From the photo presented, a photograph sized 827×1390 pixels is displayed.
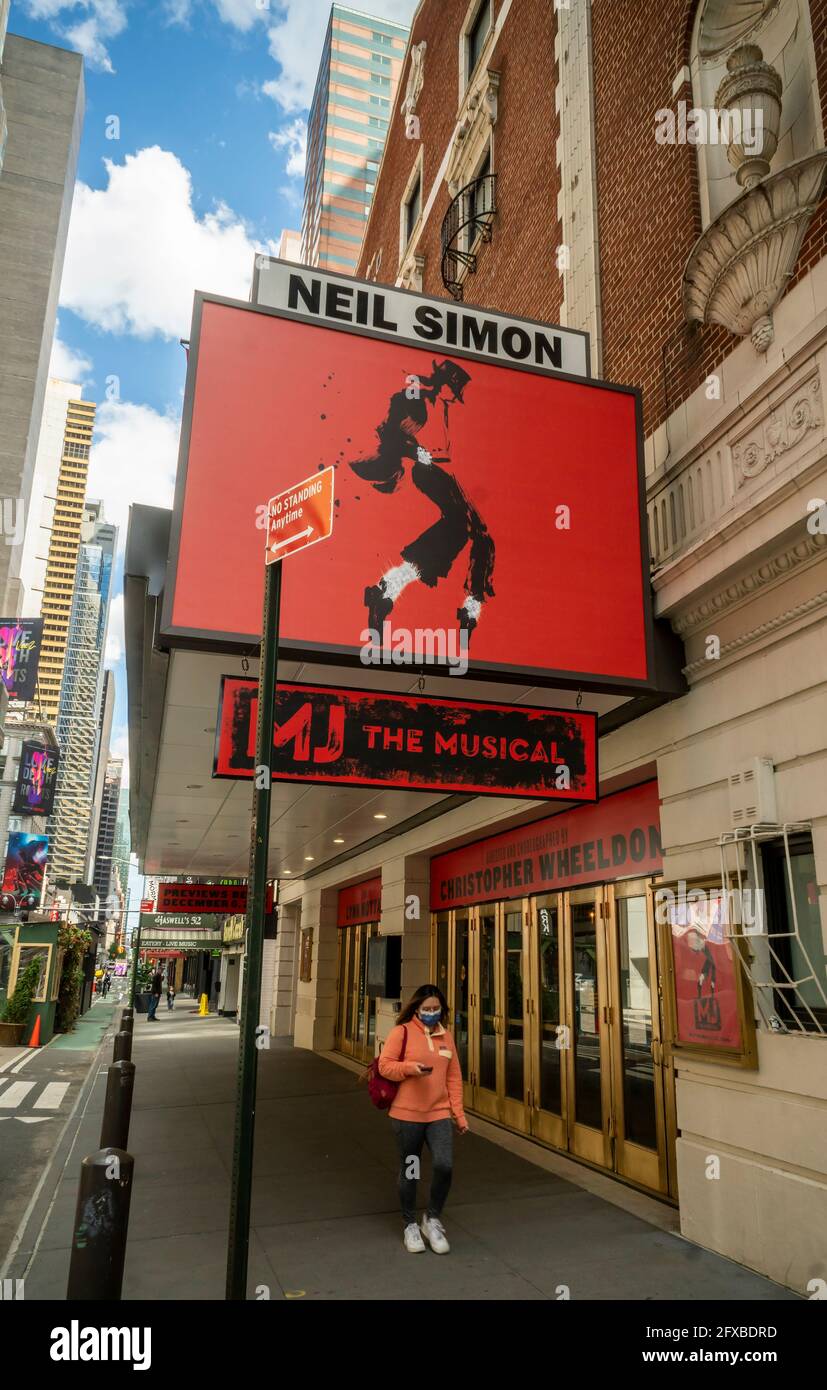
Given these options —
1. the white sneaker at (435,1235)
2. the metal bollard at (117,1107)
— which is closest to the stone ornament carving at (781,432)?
the white sneaker at (435,1235)

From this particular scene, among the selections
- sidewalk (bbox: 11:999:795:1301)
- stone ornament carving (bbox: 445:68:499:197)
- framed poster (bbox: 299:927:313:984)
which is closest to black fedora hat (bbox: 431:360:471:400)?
sidewalk (bbox: 11:999:795:1301)

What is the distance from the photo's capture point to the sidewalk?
224 inches

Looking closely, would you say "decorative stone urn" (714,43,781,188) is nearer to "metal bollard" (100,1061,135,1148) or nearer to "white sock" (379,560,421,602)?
"white sock" (379,560,421,602)

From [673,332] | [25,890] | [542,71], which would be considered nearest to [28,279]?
[25,890]

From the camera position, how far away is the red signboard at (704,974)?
6.52m

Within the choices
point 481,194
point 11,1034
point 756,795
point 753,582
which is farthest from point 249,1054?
point 11,1034

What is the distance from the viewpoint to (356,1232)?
6.85 metres

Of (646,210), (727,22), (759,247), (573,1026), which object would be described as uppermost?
(727,22)

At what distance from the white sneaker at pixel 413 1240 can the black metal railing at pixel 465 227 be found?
46.9ft

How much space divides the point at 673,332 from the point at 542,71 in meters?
7.27

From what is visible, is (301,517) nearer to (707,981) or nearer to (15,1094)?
(707,981)

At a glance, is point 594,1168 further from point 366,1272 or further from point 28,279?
point 28,279

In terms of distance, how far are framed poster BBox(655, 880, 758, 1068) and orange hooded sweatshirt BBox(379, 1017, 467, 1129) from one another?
6.13 ft

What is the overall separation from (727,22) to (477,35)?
1122 centimetres
